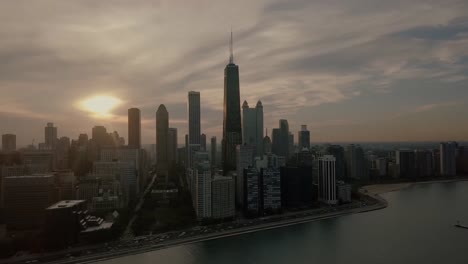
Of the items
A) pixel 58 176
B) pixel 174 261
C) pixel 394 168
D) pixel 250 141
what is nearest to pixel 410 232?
pixel 174 261

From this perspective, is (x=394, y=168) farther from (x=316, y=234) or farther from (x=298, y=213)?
(x=316, y=234)

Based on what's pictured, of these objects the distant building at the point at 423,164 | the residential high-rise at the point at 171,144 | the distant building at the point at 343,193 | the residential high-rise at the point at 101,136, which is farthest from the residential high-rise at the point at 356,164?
the residential high-rise at the point at 101,136

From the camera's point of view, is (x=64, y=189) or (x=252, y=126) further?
(x=252, y=126)

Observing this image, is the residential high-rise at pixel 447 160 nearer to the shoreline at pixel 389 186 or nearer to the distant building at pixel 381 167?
the shoreline at pixel 389 186

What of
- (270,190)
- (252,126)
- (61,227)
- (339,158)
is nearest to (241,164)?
(270,190)

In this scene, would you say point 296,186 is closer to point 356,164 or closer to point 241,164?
point 241,164

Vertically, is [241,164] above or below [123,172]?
above

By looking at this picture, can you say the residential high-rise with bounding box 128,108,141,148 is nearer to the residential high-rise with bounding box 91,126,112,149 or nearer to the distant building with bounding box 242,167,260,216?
the residential high-rise with bounding box 91,126,112,149
